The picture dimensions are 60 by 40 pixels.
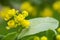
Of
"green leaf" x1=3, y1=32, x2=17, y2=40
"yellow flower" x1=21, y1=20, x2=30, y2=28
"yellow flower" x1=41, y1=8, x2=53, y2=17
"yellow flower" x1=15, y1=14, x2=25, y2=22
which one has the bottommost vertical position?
"green leaf" x1=3, y1=32, x2=17, y2=40

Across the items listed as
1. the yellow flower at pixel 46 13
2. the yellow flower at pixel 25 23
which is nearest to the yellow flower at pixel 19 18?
the yellow flower at pixel 25 23

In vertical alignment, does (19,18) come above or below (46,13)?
below

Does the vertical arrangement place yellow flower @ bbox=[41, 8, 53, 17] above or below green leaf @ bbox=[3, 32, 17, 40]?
above

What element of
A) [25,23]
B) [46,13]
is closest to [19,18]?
[25,23]

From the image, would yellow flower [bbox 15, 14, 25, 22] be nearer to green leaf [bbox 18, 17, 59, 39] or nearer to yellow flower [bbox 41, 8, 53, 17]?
green leaf [bbox 18, 17, 59, 39]

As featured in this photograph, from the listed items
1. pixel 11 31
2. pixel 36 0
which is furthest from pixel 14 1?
pixel 11 31

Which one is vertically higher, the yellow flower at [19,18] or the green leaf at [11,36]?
the yellow flower at [19,18]

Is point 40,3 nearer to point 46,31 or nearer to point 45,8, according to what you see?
point 45,8

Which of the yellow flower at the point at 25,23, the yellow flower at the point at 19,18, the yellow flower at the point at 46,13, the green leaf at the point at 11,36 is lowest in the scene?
the green leaf at the point at 11,36

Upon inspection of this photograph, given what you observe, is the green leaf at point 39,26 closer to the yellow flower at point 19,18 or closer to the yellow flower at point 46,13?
the yellow flower at point 19,18

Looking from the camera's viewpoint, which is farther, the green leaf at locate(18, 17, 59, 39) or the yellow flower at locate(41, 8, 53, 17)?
the yellow flower at locate(41, 8, 53, 17)

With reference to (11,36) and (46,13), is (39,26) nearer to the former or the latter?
(11,36)

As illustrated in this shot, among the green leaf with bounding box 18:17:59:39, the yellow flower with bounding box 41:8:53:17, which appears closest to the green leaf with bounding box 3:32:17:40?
the green leaf with bounding box 18:17:59:39
